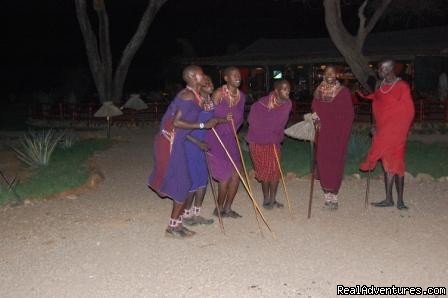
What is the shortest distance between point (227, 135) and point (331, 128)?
1282 mm

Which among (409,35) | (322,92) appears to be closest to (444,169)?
(322,92)

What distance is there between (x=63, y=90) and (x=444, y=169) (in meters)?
22.7

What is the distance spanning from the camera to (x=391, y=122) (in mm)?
6770

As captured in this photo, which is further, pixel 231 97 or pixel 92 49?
pixel 92 49

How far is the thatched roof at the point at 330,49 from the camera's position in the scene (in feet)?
71.4

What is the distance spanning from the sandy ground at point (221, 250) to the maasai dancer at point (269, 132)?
0.45 metres

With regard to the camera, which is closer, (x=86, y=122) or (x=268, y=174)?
(x=268, y=174)

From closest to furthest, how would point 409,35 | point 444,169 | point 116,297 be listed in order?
point 116,297 → point 444,169 → point 409,35

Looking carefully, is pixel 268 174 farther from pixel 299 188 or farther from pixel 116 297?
pixel 116 297

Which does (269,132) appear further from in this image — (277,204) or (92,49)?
(92,49)

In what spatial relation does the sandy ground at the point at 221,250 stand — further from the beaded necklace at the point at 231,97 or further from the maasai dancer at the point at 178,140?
the beaded necklace at the point at 231,97

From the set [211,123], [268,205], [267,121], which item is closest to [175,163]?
[211,123]

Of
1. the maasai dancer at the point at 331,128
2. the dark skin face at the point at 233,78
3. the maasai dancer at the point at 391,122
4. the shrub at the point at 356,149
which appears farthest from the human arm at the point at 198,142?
the shrub at the point at 356,149

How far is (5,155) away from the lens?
12.5 meters
